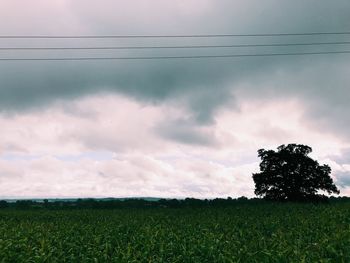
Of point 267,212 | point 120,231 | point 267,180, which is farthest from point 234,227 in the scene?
point 267,180

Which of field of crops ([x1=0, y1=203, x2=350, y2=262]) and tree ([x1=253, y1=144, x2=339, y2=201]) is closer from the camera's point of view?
field of crops ([x1=0, y1=203, x2=350, y2=262])

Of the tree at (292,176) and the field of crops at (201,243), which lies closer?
the field of crops at (201,243)

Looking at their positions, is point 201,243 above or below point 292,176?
below

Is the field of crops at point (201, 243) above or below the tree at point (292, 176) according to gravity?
below

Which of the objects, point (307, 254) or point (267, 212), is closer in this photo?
point (307, 254)

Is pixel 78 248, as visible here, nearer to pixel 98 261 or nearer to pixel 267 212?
pixel 98 261

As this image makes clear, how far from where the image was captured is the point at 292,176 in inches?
2160

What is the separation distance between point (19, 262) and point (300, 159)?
4380 cm

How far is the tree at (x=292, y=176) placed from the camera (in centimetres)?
5425

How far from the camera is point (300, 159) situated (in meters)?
55.1

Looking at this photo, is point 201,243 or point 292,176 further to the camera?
point 292,176

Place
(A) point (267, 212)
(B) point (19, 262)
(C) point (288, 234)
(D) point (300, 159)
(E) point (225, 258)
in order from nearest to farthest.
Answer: (E) point (225, 258)
(B) point (19, 262)
(C) point (288, 234)
(A) point (267, 212)
(D) point (300, 159)

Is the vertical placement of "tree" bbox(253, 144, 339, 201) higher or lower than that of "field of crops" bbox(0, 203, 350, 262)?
higher

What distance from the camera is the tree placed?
5425 centimetres
